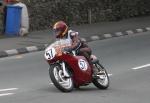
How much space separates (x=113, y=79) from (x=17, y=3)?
10611 millimetres

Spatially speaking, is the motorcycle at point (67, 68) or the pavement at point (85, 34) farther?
the pavement at point (85, 34)

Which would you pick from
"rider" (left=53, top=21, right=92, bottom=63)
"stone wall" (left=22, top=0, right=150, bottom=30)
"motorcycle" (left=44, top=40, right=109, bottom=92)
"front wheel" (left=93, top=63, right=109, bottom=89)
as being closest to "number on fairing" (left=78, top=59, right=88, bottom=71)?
"motorcycle" (left=44, top=40, right=109, bottom=92)

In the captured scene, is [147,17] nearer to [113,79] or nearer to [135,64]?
[135,64]

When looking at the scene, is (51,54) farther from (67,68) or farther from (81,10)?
(81,10)

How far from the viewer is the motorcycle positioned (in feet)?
38.4

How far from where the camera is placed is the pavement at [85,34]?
2070cm

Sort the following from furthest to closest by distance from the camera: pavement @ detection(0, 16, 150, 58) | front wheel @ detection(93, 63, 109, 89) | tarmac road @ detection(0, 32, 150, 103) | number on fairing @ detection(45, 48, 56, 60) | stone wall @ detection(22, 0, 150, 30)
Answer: stone wall @ detection(22, 0, 150, 30)
pavement @ detection(0, 16, 150, 58)
front wheel @ detection(93, 63, 109, 89)
number on fairing @ detection(45, 48, 56, 60)
tarmac road @ detection(0, 32, 150, 103)

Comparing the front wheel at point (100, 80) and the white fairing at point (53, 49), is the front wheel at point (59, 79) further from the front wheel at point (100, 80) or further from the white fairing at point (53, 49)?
the front wheel at point (100, 80)

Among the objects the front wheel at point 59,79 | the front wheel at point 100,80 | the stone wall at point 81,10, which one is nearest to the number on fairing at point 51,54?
the front wheel at point 59,79

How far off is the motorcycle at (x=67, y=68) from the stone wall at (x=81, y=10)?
1424cm

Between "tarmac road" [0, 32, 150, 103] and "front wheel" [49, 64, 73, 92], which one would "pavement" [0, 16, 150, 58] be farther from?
"front wheel" [49, 64, 73, 92]

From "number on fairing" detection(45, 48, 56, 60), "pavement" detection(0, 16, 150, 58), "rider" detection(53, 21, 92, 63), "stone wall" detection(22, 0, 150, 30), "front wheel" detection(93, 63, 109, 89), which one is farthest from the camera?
"stone wall" detection(22, 0, 150, 30)

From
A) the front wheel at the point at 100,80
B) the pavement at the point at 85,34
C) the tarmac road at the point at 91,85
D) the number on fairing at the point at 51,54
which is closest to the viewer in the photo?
the tarmac road at the point at 91,85

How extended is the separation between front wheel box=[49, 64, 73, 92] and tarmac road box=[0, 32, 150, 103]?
144 millimetres
